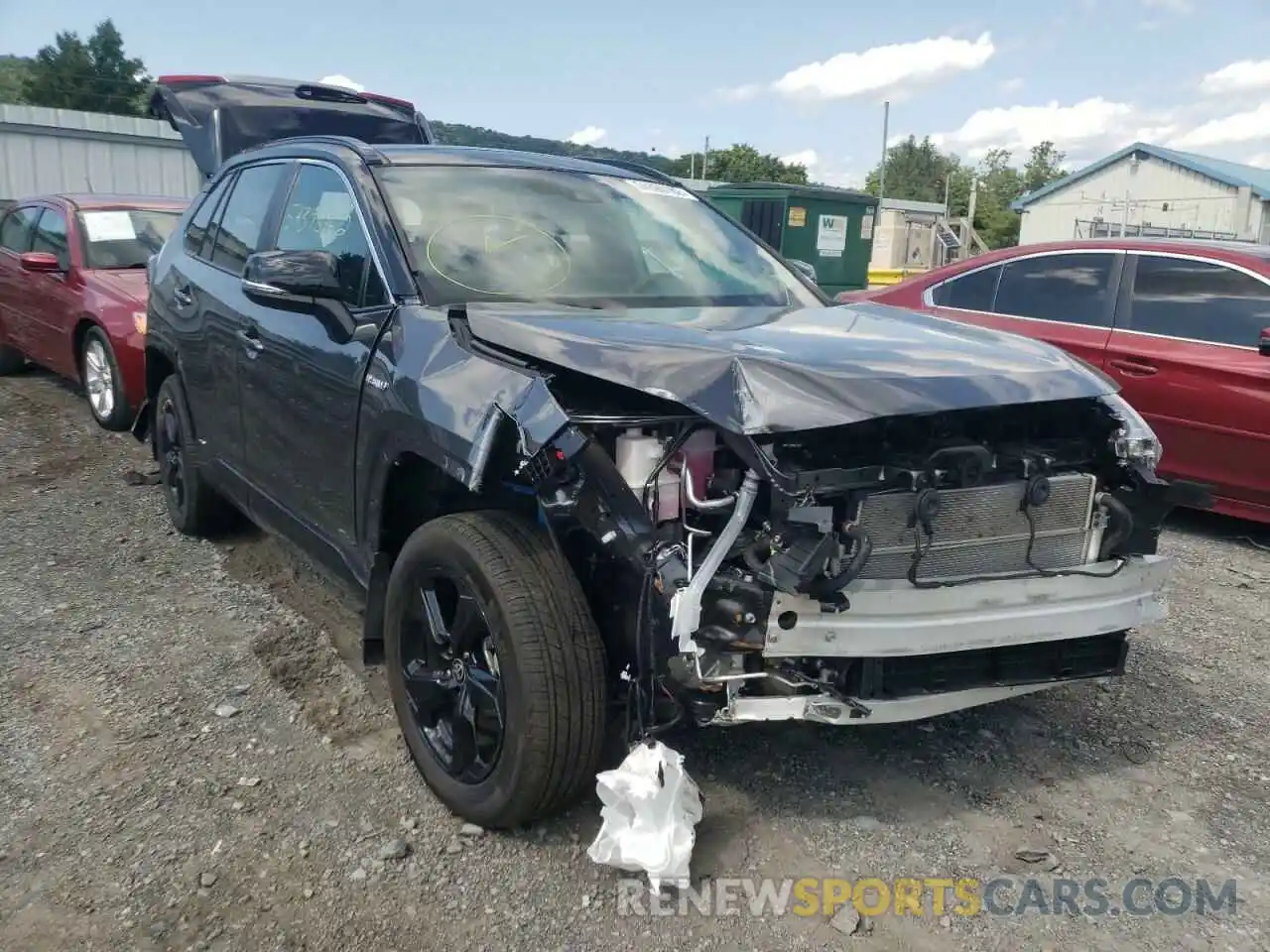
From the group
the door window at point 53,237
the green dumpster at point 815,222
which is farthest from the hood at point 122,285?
the green dumpster at point 815,222

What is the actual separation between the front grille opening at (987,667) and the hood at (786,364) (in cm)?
66

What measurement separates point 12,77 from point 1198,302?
76.4m

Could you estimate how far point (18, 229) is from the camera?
849 cm

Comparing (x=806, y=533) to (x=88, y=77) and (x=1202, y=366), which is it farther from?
(x=88, y=77)

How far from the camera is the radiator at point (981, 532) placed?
8.59 feet

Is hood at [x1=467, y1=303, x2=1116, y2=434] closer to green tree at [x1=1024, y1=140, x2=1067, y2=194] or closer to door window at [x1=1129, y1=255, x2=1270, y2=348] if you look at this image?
door window at [x1=1129, y1=255, x2=1270, y2=348]

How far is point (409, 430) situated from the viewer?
2.88 meters

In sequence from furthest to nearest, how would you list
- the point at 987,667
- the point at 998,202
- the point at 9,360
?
the point at 998,202, the point at 9,360, the point at 987,667

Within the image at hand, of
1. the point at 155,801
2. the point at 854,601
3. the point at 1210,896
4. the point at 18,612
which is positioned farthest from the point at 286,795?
the point at 1210,896

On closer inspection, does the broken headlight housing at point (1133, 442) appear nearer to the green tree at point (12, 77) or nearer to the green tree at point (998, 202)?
the green tree at point (998, 202)

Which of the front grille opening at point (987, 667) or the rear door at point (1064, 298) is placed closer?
the front grille opening at point (987, 667)

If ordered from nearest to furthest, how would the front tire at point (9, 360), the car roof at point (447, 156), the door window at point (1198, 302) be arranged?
the car roof at point (447, 156) → the door window at point (1198, 302) → the front tire at point (9, 360)

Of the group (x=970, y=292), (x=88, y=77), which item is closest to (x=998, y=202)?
(x=88, y=77)

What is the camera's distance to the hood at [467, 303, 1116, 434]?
7.98ft
